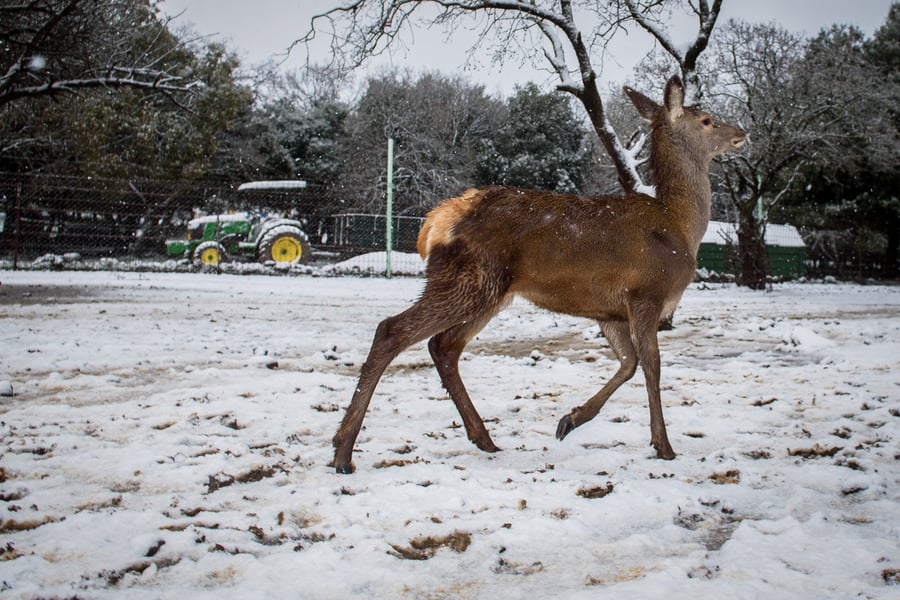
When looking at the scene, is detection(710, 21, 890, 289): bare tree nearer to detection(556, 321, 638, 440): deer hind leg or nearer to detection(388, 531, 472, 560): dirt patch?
detection(556, 321, 638, 440): deer hind leg

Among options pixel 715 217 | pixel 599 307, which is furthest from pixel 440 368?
pixel 715 217

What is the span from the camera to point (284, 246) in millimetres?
19797

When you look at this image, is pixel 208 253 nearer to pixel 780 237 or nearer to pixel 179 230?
pixel 179 230

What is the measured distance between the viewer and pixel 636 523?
7.75ft

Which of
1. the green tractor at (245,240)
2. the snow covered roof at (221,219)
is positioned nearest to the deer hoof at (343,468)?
the green tractor at (245,240)

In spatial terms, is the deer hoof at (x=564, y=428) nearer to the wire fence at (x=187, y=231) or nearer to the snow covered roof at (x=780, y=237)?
the wire fence at (x=187, y=231)

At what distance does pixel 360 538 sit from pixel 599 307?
187 cm

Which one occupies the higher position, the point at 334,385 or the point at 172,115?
the point at 172,115

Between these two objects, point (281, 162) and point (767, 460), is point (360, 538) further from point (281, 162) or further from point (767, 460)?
point (281, 162)

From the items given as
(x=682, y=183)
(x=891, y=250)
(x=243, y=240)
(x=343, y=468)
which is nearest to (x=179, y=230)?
(x=243, y=240)

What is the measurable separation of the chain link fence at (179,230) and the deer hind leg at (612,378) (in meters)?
14.0

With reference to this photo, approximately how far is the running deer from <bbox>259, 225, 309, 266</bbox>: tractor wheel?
641 inches

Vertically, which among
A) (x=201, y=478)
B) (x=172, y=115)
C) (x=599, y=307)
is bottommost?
(x=201, y=478)

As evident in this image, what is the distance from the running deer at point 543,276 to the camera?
315cm
